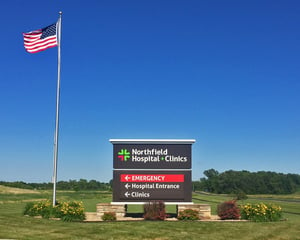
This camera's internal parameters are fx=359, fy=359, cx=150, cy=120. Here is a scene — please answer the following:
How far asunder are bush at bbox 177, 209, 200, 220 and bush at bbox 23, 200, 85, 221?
16.5 feet

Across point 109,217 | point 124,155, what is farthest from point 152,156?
point 109,217

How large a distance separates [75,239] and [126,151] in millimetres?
8251

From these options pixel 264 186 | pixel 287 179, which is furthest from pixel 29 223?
pixel 287 179

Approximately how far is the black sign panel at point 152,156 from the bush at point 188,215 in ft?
8.19

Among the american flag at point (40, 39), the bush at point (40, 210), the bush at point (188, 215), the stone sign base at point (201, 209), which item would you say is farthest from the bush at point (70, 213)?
the american flag at point (40, 39)

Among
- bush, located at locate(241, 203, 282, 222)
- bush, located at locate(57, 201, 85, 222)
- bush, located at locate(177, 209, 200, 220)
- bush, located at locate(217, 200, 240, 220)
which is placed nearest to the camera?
bush, located at locate(57, 201, 85, 222)

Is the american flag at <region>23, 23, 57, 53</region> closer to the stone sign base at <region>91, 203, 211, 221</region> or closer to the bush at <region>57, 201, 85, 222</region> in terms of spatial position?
the bush at <region>57, 201, 85, 222</region>

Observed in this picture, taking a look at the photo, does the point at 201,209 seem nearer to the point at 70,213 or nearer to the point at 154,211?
the point at 154,211

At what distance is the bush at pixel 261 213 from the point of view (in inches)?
715

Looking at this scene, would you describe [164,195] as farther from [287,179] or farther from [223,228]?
[287,179]

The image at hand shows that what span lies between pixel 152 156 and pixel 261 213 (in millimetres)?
6451

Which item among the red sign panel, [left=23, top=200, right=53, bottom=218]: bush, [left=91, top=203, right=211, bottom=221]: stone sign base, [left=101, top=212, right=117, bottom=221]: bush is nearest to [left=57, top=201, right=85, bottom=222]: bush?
[left=23, top=200, right=53, bottom=218]: bush

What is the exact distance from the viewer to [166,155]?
2014 cm

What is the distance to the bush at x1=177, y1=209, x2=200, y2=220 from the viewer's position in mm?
18562
